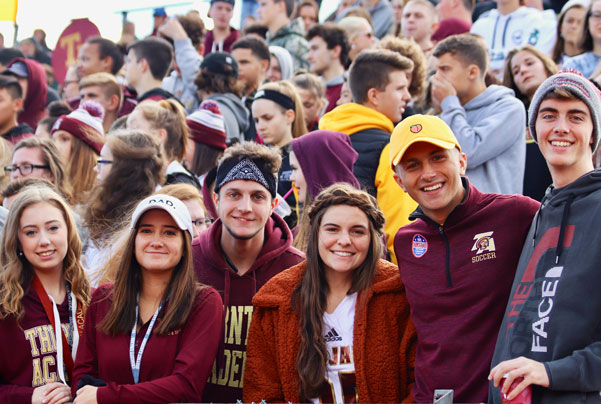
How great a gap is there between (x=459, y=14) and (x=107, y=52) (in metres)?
4.45

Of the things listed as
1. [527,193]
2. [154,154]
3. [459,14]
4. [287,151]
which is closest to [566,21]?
[459,14]

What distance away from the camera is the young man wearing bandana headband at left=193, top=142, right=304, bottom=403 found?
4.42m

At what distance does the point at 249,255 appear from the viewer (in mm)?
4590

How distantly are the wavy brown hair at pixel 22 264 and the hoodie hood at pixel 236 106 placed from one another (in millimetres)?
3413

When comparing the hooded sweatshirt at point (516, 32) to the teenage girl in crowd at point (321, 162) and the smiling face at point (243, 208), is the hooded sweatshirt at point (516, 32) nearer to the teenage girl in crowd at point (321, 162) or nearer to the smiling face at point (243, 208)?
the teenage girl in crowd at point (321, 162)

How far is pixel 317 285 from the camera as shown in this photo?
4023mm

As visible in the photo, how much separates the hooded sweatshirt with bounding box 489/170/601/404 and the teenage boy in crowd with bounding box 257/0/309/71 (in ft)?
24.8

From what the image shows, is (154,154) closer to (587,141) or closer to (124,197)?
(124,197)

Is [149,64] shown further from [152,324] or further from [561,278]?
[561,278]

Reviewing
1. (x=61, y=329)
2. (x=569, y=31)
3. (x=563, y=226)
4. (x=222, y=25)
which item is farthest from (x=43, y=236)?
(x=222, y=25)

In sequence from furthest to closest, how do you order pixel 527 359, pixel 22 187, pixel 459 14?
1. pixel 459 14
2. pixel 22 187
3. pixel 527 359

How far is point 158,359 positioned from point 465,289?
61.1 inches

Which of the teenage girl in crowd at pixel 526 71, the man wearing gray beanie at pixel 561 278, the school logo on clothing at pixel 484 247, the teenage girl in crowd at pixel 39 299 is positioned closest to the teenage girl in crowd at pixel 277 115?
the teenage girl in crowd at pixel 526 71

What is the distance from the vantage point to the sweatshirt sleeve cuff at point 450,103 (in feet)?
18.8
